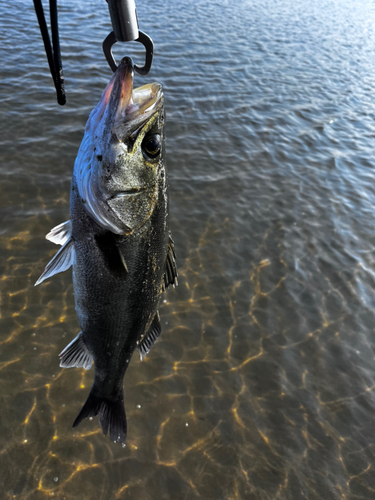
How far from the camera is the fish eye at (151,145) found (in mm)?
2246

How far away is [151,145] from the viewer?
7.42ft

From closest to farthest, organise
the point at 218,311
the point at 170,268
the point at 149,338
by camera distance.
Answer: the point at 170,268
the point at 149,338
the point at 218,311

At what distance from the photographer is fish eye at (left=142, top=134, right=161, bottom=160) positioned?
225 centimetres

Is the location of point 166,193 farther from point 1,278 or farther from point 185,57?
point 185,57

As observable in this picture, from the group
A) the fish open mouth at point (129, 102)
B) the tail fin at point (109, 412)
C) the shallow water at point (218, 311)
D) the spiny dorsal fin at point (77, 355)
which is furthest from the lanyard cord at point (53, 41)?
the shallow water at point (218, 311)

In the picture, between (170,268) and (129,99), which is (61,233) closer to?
(170,268)

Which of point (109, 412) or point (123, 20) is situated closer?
point (123, 20)

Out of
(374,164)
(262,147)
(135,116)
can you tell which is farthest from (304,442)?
(374,164)

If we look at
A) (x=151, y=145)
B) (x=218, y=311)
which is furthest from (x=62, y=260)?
(x=218, y=311)

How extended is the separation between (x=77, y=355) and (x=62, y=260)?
0.93m

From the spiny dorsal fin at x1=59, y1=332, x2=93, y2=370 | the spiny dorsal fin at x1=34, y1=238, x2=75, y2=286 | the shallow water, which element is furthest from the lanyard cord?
the shallow water

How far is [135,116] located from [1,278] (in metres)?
4.95

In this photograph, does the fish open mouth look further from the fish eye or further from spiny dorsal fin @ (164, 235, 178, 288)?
spiny dorsal fin @ (164, 235, 178, 288)

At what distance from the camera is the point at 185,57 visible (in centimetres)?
1523
